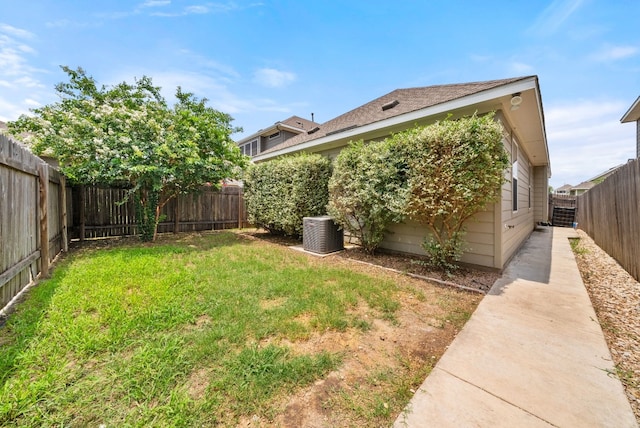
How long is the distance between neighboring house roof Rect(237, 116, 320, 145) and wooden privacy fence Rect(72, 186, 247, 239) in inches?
257

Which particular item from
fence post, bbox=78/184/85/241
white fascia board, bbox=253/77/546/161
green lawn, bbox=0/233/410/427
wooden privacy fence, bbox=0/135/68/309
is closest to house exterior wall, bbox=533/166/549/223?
white fascia board, bbox=253/77/546/161

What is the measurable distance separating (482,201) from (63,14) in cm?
994

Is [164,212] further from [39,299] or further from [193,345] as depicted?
[193,345]

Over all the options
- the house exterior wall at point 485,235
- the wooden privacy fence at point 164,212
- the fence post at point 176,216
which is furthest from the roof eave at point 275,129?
the house exterior wall at point 485,235

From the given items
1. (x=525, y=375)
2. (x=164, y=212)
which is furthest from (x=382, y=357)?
(x=164, y=212)

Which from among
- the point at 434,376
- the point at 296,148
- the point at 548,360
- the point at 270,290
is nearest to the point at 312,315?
the point at 270,290

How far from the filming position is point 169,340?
219cm

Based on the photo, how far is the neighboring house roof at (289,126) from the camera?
14830mm

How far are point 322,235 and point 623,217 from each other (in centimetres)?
592

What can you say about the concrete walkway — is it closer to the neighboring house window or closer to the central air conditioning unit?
the central air conditioning unit

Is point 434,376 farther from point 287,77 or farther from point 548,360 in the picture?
point 287,77

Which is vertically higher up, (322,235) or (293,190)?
(293,190)

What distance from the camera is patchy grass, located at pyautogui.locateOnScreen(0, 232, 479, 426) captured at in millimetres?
1514

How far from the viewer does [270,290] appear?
10.9 feet
